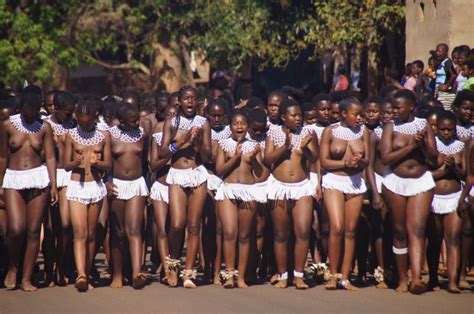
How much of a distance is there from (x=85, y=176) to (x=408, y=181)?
3553 mm

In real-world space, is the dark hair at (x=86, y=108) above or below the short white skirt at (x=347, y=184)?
above

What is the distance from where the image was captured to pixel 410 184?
464 inches

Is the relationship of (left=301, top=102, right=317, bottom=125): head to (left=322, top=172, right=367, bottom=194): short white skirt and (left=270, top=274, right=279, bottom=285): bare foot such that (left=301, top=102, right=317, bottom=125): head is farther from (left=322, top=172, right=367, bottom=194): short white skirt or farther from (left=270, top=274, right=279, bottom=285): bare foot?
(left=270, top=274, right=279, bottom=285): bare foot

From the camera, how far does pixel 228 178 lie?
12391 millimetres

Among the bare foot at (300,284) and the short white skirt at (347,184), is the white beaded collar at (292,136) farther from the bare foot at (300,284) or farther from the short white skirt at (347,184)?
the bare foot at (300,284)

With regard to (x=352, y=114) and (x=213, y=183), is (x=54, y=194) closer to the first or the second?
(x=213, y=183)

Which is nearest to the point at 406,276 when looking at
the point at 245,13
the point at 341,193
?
the point at 341,193

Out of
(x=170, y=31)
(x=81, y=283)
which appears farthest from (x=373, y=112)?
(x=170, y=31)

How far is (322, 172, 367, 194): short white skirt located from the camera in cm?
1209

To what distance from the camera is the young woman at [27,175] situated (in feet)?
39.6

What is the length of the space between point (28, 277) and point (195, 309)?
7.61ft

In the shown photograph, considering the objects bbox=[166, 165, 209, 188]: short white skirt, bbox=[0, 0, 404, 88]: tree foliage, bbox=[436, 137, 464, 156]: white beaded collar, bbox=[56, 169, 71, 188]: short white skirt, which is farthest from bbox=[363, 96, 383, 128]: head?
bbox=[0, 0, 404, 88]: tree foliage

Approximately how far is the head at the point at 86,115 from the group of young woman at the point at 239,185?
13mm

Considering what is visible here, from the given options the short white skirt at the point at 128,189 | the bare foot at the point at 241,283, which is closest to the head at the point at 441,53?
the bare foot at the point at 241,283
